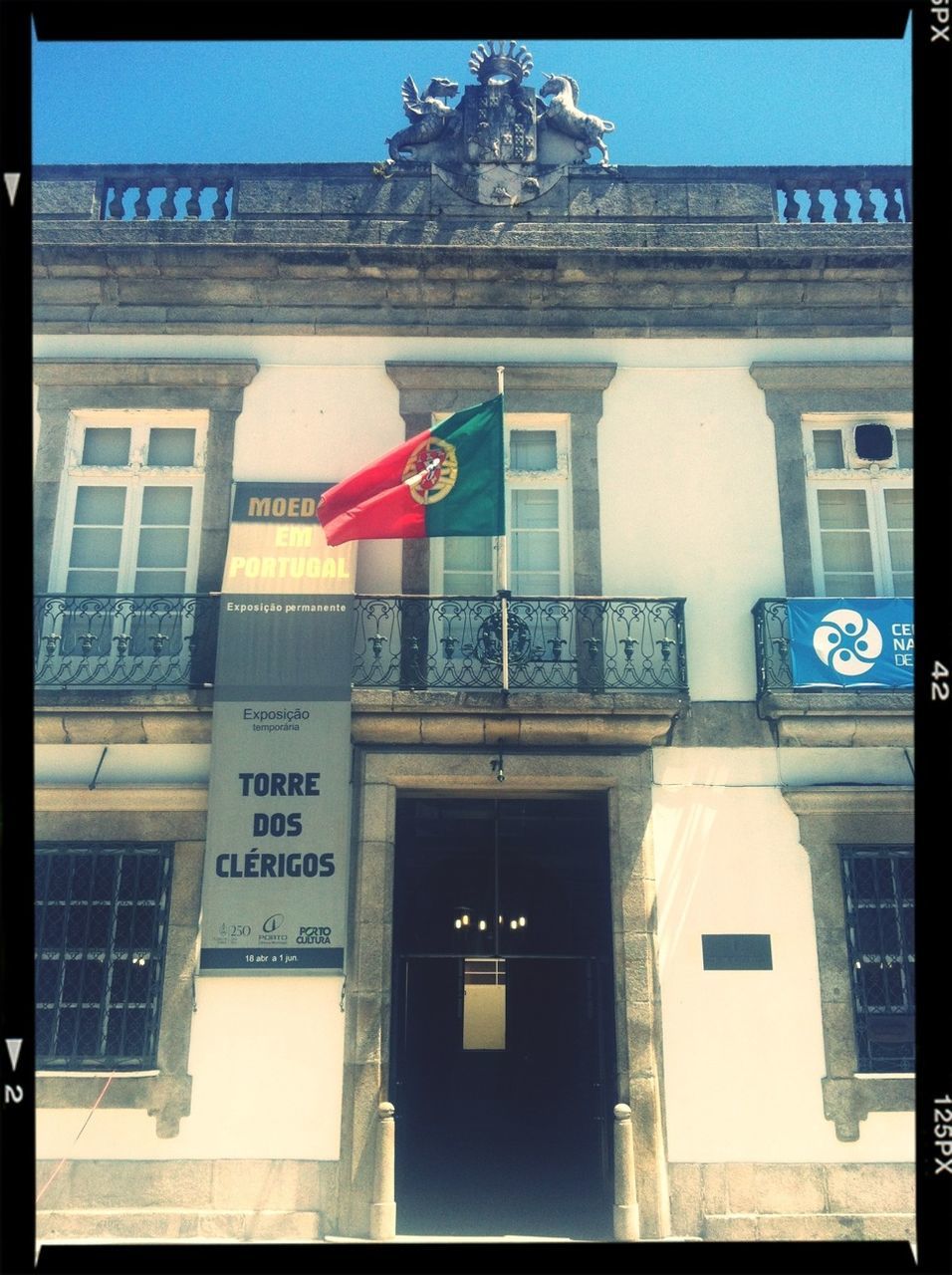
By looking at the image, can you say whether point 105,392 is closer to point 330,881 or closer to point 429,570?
point 429,570

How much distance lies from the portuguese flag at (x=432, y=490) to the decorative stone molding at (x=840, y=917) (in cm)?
368

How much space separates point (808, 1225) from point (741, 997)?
174 centimetres

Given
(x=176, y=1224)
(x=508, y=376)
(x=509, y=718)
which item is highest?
(x=508, y=376)

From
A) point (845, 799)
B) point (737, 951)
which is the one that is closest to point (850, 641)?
point (845, 799)

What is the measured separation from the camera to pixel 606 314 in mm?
10320

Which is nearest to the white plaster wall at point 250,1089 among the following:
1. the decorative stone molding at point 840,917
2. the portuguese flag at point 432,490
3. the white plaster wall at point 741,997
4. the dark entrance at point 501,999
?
the dark entrance at point 501,999

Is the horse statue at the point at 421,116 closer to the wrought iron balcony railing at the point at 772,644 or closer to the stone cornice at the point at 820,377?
the stone cornice at the point at 820,377

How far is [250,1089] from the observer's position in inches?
330

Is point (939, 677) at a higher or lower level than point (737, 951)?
higher

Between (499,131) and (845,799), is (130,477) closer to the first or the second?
(499,131)

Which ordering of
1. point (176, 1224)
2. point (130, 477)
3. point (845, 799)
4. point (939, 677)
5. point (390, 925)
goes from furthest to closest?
point (130, 477)
point (845, 799)
point (390, 925)
point (176, 1224)
point (939, 677)

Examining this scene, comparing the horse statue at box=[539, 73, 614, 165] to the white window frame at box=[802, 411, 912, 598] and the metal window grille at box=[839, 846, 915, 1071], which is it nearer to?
the white window frame at box=[802, 411, 912, 598]

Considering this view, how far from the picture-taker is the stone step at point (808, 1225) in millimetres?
8070

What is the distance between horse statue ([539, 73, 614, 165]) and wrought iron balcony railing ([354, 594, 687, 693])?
4.83 metres
